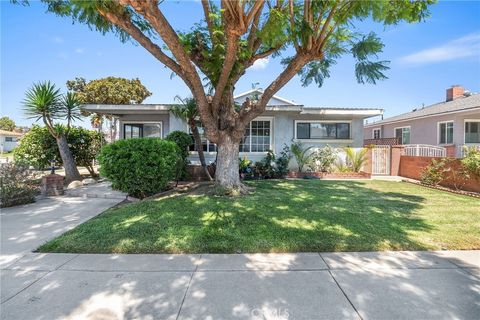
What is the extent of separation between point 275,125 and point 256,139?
1264 millimetres

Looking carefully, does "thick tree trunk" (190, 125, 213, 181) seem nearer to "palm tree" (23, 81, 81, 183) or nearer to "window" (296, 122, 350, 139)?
"palm tree" (23, 81, 81, 183)

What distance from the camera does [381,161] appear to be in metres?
13.4

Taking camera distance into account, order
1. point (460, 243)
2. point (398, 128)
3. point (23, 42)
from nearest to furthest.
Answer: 1. point (460, 243)
2. point (23, 42)
3. point (398, 128)

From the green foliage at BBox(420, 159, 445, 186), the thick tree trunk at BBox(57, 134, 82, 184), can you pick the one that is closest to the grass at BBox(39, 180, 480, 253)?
the green foliage at BBox(420, 159, 445, 186)

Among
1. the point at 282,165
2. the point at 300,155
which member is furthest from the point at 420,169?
the point at 282,165

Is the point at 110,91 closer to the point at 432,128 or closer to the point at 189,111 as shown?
the point at 189,111

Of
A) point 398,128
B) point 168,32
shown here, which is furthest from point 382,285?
point 398,128

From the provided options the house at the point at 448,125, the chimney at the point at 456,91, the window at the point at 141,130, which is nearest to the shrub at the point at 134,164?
the window at the point at 141,130

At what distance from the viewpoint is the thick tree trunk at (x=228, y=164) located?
8039mm

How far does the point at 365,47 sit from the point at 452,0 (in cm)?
319

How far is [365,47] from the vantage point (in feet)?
23.9

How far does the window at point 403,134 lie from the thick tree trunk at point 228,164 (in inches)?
713

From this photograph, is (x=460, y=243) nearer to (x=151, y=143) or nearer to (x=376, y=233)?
(x=376, y=233)

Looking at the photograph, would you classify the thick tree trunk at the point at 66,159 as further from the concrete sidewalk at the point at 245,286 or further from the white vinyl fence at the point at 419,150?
the white vinyl fence at the point at 419,150
